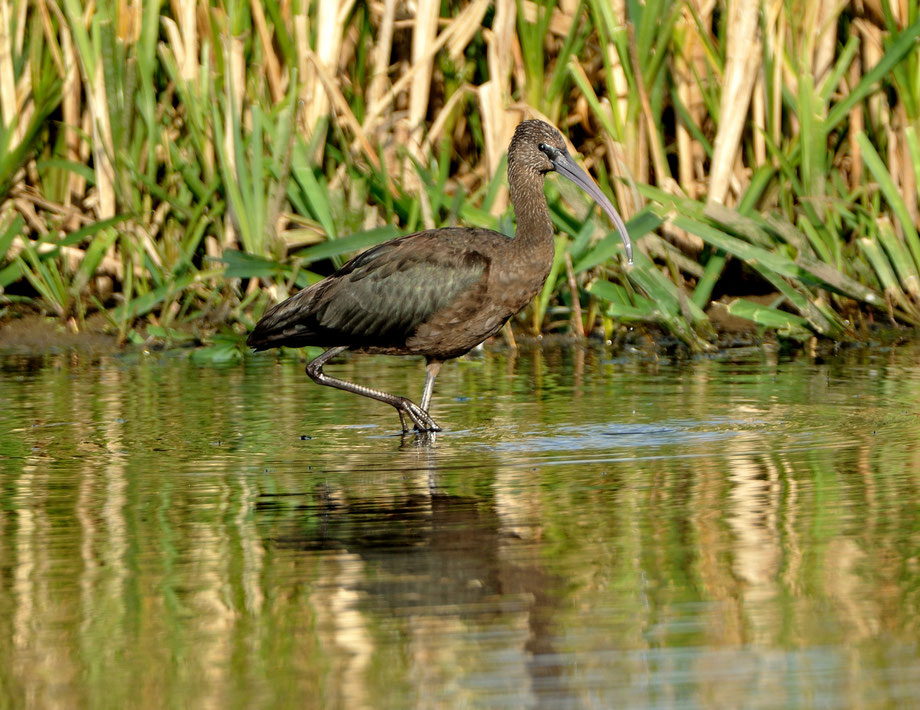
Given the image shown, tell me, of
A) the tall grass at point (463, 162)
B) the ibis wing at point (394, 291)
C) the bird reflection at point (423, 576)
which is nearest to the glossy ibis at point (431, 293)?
the ibis wing at point (394, 291)

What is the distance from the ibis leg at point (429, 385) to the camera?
756cm

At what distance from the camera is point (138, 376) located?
8.88 meters

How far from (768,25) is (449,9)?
2.23 metres

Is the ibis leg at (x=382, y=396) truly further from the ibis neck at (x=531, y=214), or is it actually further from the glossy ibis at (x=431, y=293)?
the ibis neck at (x=531, y=214)

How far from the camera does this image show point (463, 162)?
11.1 metres

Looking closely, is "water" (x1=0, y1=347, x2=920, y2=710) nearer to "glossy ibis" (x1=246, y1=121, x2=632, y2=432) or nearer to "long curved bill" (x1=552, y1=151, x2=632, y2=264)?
"glossy ibis" (x1=246, y1=121, x2=632, y2=432)

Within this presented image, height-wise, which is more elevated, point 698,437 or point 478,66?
point 478,66

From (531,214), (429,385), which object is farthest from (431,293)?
(531,214)

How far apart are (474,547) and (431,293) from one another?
8.88 ft

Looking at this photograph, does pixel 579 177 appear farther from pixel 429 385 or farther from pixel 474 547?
pixel 474 547

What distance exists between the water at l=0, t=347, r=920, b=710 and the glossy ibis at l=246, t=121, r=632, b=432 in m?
0.32

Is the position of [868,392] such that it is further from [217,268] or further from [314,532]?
[217,268]

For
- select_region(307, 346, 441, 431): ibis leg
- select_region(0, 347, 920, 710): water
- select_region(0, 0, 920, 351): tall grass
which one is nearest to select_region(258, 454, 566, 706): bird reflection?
select_region(0, 347, 920, 710): water

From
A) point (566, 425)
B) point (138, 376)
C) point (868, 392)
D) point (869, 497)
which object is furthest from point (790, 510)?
point (138, 376)
